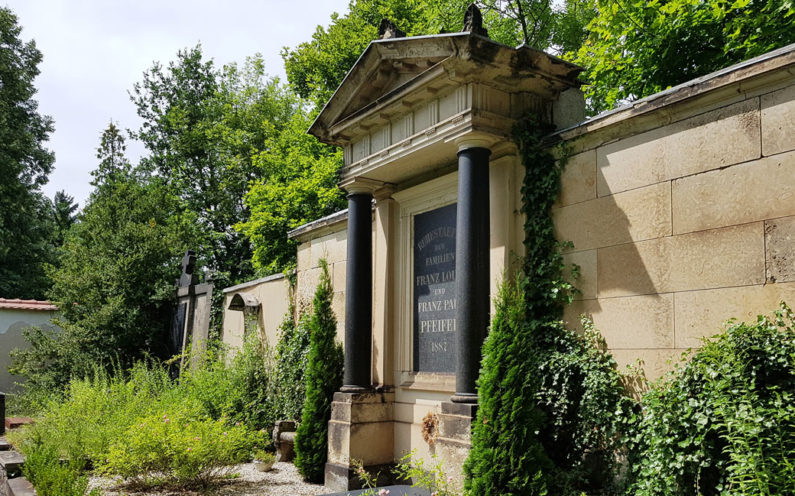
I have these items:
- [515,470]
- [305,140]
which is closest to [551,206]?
[515,470]

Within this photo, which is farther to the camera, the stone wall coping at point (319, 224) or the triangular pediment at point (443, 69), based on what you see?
the stone wall coping at point (319, 224)

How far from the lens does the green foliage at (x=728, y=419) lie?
4.00 meters

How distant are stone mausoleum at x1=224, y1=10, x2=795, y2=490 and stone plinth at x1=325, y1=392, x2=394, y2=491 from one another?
0.02 m

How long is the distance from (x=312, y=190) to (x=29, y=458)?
12.5 metres

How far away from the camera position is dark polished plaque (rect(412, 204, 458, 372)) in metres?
7.55

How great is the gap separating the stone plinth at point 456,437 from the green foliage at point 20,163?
2101 centimetres

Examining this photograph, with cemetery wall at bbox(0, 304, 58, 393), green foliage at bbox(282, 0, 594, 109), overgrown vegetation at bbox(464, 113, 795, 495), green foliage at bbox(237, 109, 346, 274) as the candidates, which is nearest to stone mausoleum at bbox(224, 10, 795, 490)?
overgrown vegetation at bbox(464, 113, 795, 495)

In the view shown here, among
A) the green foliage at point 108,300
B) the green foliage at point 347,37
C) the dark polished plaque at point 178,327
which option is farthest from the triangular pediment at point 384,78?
the green foliage at point 347,37

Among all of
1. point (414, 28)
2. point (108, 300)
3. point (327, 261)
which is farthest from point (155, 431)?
point (414, 28)

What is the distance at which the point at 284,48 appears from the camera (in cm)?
2159

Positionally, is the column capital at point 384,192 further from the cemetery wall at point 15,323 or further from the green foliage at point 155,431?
the cemetery wall at point 15,323

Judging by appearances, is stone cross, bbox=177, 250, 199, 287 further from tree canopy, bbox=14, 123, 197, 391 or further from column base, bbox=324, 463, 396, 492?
column base, bbox=324, 463, 396, 492

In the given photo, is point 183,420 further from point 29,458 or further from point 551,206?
point 551,206

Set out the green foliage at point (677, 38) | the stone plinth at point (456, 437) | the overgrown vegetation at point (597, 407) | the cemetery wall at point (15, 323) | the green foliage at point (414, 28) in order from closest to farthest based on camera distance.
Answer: the overgrown vegetation at point (597, 407) → the stone plinth at point (456, 437) → the green foliage at point (677, 38) → the green foliage at point (414, 28) → the cemetery wall at point (15, 323)
